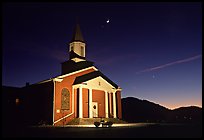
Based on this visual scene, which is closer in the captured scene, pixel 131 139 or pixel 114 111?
pixel 131 139

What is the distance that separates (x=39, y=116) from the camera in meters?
30.2

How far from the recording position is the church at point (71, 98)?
29.0m

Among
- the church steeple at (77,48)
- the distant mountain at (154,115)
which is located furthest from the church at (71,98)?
the distant mountain at (154,115)

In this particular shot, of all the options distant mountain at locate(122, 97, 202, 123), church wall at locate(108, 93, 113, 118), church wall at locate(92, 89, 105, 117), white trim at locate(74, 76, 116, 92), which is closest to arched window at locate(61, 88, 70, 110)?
white trim at locate(74, 76, 116, 92)

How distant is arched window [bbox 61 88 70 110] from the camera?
2963cm

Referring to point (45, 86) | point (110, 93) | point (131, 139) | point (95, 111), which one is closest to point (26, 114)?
point (45, 86)

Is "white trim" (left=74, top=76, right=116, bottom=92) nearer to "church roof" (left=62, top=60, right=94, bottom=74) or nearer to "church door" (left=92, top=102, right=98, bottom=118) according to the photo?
"church door" (left=92, top=102, right=98, bottom=118)

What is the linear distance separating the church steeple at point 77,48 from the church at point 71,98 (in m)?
0.23

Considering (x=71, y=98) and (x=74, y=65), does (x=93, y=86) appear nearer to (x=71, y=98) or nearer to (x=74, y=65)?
(x=71, y=98)

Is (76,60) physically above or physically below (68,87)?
above

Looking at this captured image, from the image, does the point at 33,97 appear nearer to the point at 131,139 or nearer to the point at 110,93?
the point at 110,93

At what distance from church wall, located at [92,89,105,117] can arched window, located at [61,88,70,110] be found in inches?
156

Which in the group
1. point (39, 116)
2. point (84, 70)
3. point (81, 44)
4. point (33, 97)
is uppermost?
point (81, 44)

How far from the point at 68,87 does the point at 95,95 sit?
434cm
